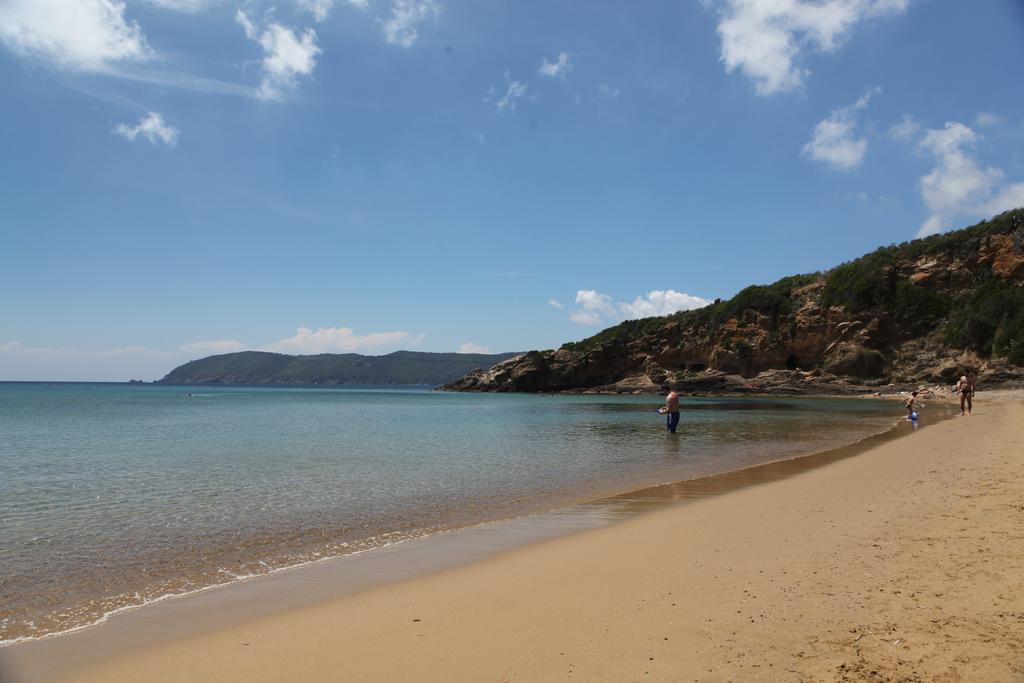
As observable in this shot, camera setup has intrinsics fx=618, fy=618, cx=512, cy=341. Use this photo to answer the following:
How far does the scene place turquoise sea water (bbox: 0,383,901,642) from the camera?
6.79 meters

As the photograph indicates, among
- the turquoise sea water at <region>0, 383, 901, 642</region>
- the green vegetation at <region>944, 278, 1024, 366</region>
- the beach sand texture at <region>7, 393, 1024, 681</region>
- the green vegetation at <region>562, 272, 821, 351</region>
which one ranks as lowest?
the turquoise sea water at <region>0, 383, 901, 642</region>

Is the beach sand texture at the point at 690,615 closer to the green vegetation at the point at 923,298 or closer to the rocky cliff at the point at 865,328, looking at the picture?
the rocky cliff at the point at 865,328

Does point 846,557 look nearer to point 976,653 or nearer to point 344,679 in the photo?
point 976,653

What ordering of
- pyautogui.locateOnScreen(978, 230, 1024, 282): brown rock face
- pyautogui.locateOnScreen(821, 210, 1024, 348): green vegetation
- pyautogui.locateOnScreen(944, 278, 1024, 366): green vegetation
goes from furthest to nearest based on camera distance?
pyautogui.locateOnScreen(978, 230, 1024, 282): brown rock face → pyautogui.locateOnScreen(821, 210, 1024, 348): green vegetation → pyautogui.locateOnScreen(944, 278, 1024, 366): green vegetation

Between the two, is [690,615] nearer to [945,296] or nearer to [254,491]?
[254,491]

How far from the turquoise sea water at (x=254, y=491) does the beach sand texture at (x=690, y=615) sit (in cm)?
221

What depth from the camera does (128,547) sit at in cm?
783

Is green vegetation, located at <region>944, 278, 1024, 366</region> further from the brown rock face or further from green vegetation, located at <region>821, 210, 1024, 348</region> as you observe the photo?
the brown rock face

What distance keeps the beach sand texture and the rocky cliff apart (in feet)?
186

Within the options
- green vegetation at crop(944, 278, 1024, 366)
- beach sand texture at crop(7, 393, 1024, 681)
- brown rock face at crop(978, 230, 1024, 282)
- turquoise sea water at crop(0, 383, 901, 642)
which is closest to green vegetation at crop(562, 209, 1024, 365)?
green vegetation at crop(944, 278, 1024, 366)

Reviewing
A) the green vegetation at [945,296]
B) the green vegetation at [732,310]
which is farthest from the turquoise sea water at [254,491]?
the green vegetation at [732,310]

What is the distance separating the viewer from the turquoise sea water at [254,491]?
22.3 feet

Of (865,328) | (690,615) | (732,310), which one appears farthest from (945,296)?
(690,615)

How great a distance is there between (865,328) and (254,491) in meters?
66.3
